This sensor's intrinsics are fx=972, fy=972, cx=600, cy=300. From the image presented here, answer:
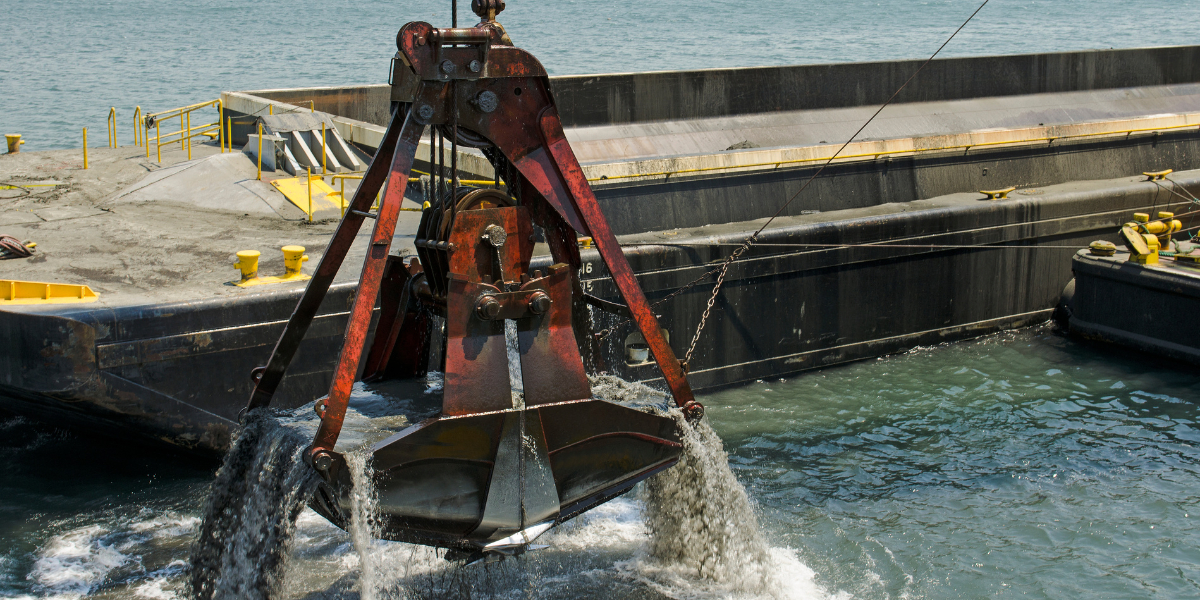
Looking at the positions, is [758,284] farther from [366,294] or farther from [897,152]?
[366,294]

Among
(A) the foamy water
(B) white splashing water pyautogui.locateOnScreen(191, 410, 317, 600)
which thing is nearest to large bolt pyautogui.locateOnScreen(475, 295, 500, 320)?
(A) the foamy water

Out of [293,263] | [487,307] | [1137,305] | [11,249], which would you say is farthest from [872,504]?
[11,249]

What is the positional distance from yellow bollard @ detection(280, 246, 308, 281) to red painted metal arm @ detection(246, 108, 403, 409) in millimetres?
2969

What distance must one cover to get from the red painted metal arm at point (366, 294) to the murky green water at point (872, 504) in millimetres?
2817

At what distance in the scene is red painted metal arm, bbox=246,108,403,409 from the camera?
18.8 feet

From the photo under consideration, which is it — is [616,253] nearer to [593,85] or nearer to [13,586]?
[13,586]

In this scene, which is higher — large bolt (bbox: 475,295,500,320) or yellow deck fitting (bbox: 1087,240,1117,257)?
large bolt (bbox: 475,295,500,320)

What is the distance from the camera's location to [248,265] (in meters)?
9.01

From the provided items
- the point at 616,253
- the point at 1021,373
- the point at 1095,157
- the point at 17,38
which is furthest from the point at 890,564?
the point at 17,38

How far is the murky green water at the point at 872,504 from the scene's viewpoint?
7.66 meters

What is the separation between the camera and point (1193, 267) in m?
12.3

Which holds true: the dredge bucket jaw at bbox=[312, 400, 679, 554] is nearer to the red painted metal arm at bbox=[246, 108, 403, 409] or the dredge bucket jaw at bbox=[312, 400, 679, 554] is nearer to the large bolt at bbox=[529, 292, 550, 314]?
the large bolt at bbox=[529, 292, 550, 314]

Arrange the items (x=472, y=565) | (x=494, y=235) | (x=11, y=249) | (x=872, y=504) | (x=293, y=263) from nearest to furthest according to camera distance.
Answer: (x=494, y=235) < (x=472, y=565) < (x=872, y=504) < (x=293, y=263) < (x=11, y=249)

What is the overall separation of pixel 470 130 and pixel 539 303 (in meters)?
1.10
